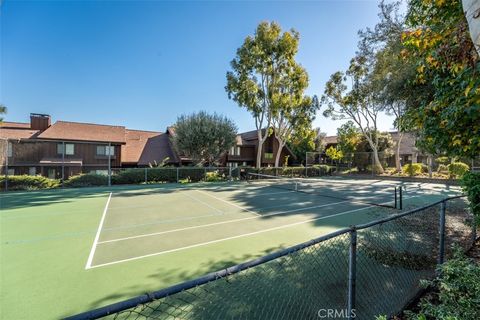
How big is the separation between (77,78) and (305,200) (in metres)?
17.1

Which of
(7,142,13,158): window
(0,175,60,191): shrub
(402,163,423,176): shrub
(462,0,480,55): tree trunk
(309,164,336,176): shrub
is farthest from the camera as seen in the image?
(309,164,336,176): shrub

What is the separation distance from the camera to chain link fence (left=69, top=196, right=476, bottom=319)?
2951 mm

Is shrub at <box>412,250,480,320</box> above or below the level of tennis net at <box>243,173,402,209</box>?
above

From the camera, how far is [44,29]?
9.20 meters

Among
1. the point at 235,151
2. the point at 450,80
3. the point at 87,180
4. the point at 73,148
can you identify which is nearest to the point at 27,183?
the point at 87,180

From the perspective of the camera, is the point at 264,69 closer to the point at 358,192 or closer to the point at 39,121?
the point at 358,192

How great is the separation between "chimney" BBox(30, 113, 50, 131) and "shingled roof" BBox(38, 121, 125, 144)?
16.0ft

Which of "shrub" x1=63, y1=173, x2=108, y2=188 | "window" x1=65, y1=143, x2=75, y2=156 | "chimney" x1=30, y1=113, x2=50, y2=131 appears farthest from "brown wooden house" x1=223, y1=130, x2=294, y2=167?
"chimney" x1=30, y1=113, x2=50, y2=131

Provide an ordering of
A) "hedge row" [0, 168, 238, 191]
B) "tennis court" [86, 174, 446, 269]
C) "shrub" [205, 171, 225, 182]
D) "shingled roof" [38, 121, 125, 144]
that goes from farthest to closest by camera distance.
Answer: "shingled roof" [38, 121, 125, 144] < "shrub" [205, 171, 225, 182] < "hedge row" [0, 168, 238, 191] < "tennis court" [86, 174, 446, 269]

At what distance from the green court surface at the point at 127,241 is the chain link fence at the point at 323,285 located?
0.66 m

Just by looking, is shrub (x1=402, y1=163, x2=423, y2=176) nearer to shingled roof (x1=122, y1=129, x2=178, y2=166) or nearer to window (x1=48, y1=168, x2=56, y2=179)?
shingled roof (x1=122, y1=129, x2=178, y2=166)

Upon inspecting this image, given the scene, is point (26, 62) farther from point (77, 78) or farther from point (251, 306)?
point (251, 306)

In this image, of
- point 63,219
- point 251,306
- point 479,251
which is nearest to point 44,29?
point 63,219

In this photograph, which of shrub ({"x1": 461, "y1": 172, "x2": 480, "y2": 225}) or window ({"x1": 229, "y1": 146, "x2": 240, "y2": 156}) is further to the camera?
window ({"x1": 229, "y1": 146, "x2": 240, "y2": 156})
